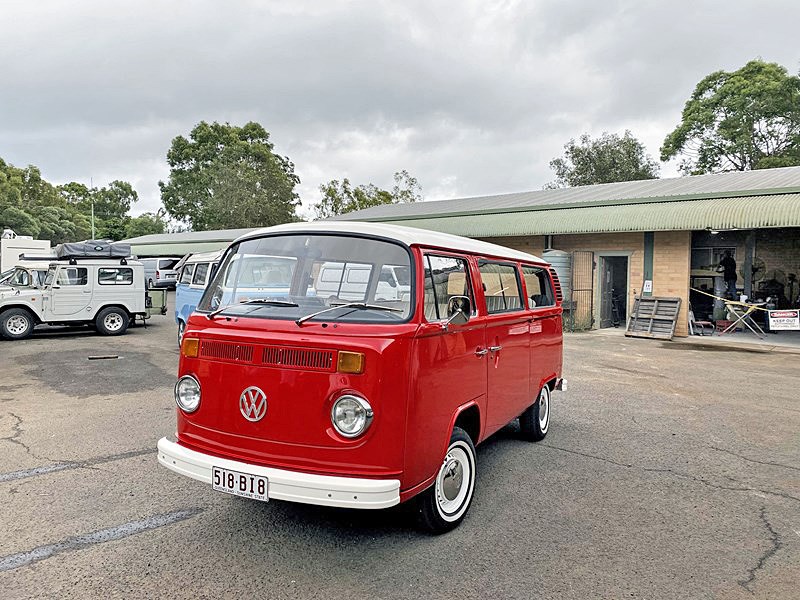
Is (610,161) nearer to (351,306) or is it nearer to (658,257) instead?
(658,257)

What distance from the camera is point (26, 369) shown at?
9641mm

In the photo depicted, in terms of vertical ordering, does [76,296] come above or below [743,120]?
below

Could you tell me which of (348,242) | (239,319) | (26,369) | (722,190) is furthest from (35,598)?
(722,190)

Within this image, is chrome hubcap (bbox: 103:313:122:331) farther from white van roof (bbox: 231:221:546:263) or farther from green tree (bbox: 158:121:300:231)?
green tree (bbox: 158:121:300:231)

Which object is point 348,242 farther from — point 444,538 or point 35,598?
point 35,598

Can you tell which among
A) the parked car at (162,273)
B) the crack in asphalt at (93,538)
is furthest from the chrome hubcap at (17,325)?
the parked car at (162,273)

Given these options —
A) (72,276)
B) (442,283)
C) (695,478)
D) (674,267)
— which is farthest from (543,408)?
(72,276)

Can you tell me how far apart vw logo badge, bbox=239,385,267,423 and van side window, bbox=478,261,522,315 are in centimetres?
187

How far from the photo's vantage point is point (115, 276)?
14367mm

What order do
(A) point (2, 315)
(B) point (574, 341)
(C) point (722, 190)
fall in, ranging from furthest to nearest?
(C) point (722, 190) < (B) point (574, 341) < (A) point (2, 315)

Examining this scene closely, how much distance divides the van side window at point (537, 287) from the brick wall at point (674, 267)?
435 inches

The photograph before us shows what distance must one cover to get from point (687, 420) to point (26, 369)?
406 inches

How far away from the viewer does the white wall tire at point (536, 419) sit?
18.4 feet

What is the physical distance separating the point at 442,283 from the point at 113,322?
1316 centimetres
